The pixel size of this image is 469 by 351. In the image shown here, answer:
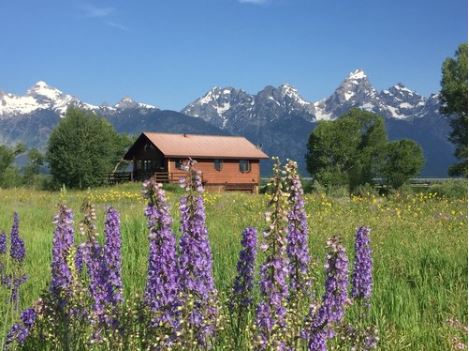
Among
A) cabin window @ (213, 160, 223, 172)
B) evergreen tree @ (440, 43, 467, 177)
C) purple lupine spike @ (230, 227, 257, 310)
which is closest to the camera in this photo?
purple lupine spike @ (230, 227, 257, 310)

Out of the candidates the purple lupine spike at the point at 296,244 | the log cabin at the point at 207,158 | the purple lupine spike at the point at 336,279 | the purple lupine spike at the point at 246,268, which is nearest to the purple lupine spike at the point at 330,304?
the purple lupine spike at the point at 336,279

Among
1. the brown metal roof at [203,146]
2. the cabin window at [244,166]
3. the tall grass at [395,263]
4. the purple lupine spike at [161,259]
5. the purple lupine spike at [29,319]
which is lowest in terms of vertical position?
the tall grass at [395,263]

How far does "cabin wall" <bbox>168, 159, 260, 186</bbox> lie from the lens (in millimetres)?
59062

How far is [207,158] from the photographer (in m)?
59.3

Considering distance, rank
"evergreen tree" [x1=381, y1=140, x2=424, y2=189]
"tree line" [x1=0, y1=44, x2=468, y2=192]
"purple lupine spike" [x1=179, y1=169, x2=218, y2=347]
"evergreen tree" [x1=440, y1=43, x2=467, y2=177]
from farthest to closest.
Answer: "evergreen tree" [x1=381, y1=140, x2=424, y2=189] < "evergreen tree" [x1=440, y1=43, x2=467, y2=177] < "tree line" [x1=0, y1=44, x2=468, y2=192] < "purple lupine spike" [x1=179, y1=169, x2=218, y2=347]

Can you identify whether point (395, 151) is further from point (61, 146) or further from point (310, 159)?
point (61, 146)

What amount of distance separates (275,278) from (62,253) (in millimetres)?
1835

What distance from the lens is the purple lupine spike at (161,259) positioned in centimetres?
311

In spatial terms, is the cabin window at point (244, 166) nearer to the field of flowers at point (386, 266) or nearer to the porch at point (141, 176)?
the porch at point (141, 176)

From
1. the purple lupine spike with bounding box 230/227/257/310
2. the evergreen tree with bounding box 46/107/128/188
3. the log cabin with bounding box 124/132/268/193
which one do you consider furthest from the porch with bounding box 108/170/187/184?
the purple lupine spike with bounding box 230/227/257/310

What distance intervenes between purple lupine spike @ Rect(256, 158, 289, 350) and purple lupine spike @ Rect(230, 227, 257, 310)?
634 mm

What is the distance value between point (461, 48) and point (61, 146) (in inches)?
1796

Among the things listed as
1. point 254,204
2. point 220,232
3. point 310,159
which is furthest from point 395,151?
point 220,232

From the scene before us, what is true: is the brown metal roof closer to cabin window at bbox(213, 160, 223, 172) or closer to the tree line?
cabin window at bbox(213, 160, 223, 172)
